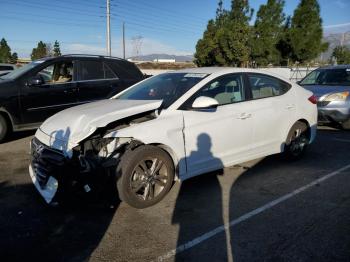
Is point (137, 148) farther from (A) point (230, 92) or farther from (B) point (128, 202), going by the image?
(A) point (230, 92)

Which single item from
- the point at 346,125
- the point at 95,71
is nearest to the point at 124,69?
the point at 95,71

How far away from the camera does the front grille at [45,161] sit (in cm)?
366

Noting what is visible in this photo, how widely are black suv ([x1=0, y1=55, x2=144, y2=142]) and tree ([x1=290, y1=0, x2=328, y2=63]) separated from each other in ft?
83.7

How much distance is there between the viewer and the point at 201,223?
140 inches

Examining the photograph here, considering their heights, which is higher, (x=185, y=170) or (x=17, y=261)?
(x=185, y=170)

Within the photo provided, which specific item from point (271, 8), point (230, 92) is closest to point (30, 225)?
point (230, 92)

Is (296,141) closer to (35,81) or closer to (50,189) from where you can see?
(50,189)

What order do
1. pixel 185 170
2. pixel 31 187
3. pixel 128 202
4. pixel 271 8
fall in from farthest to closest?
pixel 271 8 → pixel 31 187 → pixel 185 170 → pixel 128 202

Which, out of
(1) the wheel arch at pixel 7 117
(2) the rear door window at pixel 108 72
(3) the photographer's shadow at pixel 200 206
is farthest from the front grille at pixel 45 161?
(2) the rear door window at pixel 108 72

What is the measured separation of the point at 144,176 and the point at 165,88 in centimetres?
142

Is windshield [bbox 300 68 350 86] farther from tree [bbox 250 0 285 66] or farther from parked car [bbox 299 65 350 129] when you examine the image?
tree [bbox 250 0 285 66]

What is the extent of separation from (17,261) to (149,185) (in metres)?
1.52

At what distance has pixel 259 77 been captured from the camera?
5.20 metres

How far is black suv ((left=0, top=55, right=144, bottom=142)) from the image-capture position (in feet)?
23.1
